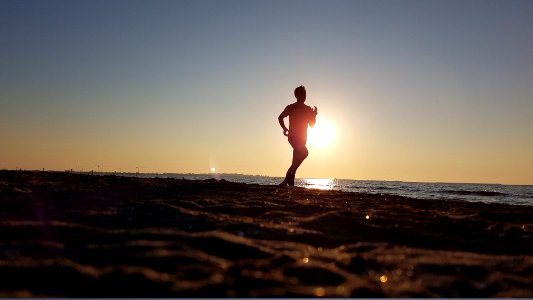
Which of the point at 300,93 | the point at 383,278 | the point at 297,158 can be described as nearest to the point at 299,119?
the point at 300,93

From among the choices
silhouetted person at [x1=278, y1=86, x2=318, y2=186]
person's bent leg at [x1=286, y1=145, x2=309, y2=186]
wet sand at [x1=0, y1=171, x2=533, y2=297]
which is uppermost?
silhouetted person at [x1=278, y1=86, x2=318, y2=186]

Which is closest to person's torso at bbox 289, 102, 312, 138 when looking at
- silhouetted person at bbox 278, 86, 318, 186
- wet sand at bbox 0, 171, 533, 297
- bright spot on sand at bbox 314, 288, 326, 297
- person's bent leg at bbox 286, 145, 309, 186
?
silhouetted person at bbox 278, 86, 318, 186

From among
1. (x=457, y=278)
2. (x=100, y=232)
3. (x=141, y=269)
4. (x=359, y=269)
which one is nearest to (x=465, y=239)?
(x=457, y=278)

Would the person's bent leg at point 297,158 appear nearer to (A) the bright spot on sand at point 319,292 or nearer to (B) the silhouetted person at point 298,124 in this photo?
(B) the silhouetted person at point 298,124

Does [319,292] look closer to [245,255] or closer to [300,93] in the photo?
[245,255]

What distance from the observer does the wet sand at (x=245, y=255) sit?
214cm

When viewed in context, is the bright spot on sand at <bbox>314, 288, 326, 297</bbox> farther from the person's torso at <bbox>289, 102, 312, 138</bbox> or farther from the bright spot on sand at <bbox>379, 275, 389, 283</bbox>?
the person's torso at <bbox>289, 102, 312, 138</bbox>

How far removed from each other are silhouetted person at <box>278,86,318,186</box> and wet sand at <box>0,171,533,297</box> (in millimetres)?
7705

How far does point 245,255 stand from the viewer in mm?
2740

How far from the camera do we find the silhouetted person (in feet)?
39.6

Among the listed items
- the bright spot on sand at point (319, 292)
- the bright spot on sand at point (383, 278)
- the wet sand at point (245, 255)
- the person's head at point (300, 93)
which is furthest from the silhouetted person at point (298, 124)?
the bright spot on sand at point (319, 292)

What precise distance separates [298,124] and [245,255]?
952cm

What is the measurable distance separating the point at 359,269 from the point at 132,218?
226 centimetres

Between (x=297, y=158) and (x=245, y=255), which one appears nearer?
(x=245, y=255)
